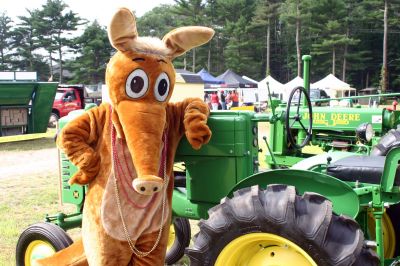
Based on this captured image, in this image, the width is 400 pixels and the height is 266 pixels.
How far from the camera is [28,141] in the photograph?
48.1 feet

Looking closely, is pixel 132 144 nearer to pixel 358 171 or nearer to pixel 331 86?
pixel 358 171

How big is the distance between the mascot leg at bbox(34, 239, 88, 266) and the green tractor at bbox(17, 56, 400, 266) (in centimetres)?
19

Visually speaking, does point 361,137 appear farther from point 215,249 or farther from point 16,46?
point 16,46

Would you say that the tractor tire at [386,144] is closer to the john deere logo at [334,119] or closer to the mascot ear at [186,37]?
the john deere logo at [334,119]

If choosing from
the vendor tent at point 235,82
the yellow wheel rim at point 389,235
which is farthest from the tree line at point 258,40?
the yellow wheel rim at point 389,235

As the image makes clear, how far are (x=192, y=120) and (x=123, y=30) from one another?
0.68m

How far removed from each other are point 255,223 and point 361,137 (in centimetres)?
561

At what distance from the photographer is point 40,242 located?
3.94 meters

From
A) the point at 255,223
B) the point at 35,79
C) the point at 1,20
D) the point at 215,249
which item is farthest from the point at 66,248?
the point at 1,20

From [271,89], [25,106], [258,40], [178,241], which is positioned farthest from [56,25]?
[178,241]

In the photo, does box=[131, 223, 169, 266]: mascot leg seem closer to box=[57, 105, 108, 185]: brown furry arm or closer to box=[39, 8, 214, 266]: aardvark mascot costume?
box=[39, 8, 214, 266]: aardvark mascot costume

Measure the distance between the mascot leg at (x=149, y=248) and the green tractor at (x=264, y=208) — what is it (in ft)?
1.37

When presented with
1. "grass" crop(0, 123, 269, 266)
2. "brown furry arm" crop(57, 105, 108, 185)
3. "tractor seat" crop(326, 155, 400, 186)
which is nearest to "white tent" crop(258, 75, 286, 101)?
"grass" crop(0, 123, 269, 266)

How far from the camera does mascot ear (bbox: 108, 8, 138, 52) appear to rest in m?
2.89
